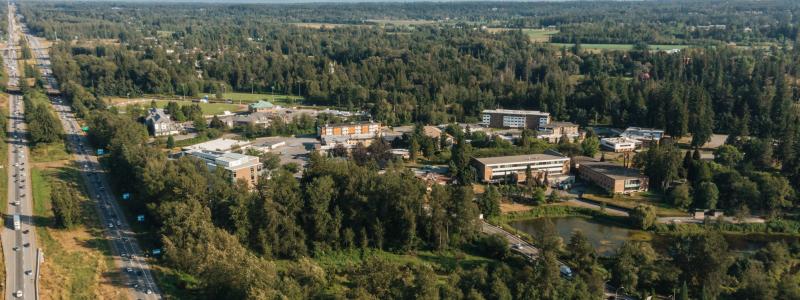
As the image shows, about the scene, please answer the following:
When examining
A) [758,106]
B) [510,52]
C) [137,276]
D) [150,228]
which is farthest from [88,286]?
[510,52]

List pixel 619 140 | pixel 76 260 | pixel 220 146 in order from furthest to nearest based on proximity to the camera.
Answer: pixel 619 140 → pixel 220 146 → pixel 76 260

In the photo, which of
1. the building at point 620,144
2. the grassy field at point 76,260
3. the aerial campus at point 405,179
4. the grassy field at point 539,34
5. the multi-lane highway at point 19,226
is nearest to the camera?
the grassy field at point 76,260

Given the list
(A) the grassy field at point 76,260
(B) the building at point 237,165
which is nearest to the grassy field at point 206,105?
(B) the building at point 237,165

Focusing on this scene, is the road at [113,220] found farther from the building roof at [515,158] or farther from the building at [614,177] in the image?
the building at [614,177]

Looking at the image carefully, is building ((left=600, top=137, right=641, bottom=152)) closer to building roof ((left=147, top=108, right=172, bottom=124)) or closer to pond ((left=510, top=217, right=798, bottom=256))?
pond ((left=510, top=217, right=798, bottom=256))

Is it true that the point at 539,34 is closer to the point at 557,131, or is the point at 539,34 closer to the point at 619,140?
the point at 557,131

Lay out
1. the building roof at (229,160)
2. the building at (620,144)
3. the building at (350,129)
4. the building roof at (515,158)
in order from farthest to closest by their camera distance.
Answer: the building at (350,129) < the building at (620,144) < the building roof at (515,158) < the building roof at (229,160)

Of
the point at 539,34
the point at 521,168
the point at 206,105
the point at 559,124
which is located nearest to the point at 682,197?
the point at 521,168
